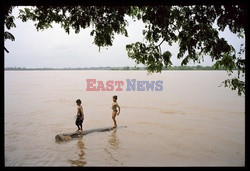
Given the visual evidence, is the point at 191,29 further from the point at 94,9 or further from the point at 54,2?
the point at 54,2

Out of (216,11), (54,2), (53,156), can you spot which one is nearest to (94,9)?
(54,2)

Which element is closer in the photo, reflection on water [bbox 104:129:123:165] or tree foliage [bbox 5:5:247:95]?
tree foliage [bbox 5:5:247:95]

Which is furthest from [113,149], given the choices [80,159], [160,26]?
[160,26]

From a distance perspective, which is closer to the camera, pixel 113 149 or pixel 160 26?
pixel 160 26

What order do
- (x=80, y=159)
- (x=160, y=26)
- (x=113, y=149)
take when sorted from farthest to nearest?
1. (x=113, y=149)
2. (x=80, y=159)
3. (x=160, y=26)

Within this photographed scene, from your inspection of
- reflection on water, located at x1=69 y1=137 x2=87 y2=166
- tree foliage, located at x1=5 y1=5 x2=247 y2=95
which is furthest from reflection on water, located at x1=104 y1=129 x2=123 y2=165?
tree foliage, located at x1=5 y1=5 x2=247 y2=95

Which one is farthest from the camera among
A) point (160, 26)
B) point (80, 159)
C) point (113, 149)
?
point (113, 149)

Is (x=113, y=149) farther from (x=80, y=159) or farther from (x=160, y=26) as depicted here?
(x=160, y=26)

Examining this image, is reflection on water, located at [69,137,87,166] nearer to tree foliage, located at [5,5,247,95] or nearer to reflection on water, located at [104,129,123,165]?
reflection on water, located at [104,129,123,165]

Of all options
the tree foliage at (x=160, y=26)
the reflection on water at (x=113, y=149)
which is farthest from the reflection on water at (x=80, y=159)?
the tree foliage at (x=160, y=26)

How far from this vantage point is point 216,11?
197 inches

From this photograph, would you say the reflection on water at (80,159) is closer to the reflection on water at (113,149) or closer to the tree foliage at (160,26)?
the reflection on water at (113,149)
